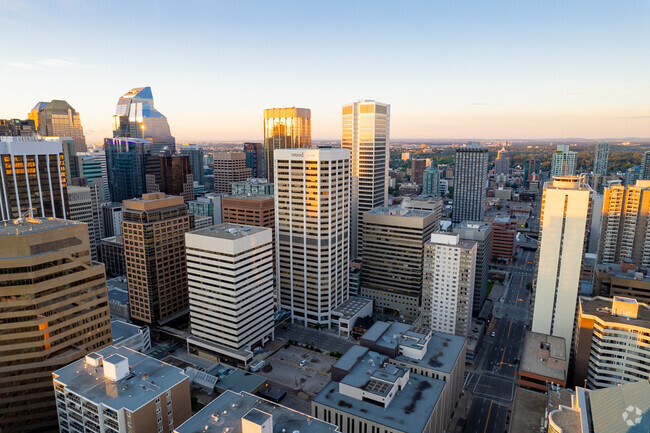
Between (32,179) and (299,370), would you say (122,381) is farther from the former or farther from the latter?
(32,179)

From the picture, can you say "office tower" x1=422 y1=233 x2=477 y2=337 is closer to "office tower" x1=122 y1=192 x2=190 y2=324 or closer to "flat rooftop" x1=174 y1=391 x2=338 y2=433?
"flat rooftop" x1=174 y1=391 x2=338 y2=433

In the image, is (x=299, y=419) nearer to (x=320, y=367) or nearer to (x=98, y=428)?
(x=98, y=428)

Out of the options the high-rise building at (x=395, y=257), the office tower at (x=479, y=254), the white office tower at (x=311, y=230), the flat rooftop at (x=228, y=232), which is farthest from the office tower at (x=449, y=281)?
the flat rooftop at (x=228, y=232)

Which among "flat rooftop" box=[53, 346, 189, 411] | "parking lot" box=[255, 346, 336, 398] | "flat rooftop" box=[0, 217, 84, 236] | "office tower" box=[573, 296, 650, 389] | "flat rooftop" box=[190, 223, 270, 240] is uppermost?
"flat rooftop" box=[0, 217, 84, 236]

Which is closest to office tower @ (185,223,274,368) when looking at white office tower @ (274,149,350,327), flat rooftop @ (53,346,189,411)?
white office tower @ (274,149,350,327)

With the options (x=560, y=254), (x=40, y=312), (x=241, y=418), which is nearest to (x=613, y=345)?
(x=560, y=254)

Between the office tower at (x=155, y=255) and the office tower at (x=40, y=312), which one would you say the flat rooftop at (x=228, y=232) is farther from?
the office tower at (x=40, y=312)
